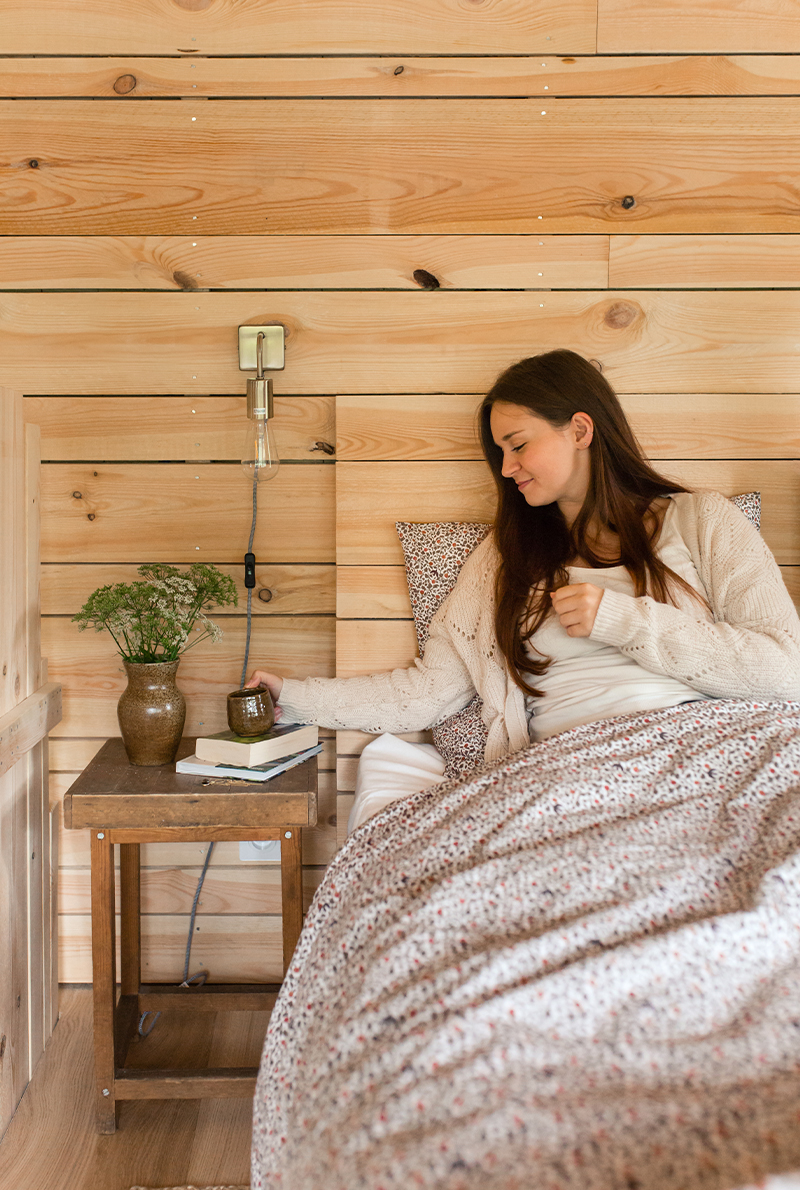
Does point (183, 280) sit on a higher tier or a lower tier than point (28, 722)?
higher

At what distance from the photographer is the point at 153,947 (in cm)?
184

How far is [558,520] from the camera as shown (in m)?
1.72

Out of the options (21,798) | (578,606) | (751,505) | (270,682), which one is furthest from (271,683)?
(751,505)

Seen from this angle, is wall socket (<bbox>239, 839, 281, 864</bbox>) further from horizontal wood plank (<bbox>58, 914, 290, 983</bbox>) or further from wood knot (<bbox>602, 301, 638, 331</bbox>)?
wood knot (<bbox>602, 301, 638, 331</bbox>)

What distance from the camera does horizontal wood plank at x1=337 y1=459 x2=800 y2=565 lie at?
176cm

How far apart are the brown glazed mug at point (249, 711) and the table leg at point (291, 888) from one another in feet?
0.67

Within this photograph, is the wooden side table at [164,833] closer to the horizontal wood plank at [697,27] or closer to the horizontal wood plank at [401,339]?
the horizontal wood plank at [401,339]

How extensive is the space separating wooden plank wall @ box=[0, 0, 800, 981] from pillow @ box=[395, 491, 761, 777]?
2.0 inches

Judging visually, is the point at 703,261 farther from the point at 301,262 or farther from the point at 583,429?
the point at 301,262

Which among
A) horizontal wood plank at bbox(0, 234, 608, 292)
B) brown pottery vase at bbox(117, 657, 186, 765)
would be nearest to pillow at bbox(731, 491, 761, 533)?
horizontal wood plank at bbox(0, 234, 608, 292)

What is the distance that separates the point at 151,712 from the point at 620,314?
125cm

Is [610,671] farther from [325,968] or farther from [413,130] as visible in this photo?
[413,130]

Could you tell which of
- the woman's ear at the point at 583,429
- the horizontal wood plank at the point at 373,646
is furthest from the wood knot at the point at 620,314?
the horizontal wood plank at the point at 373,646

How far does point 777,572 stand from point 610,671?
1.21ft
